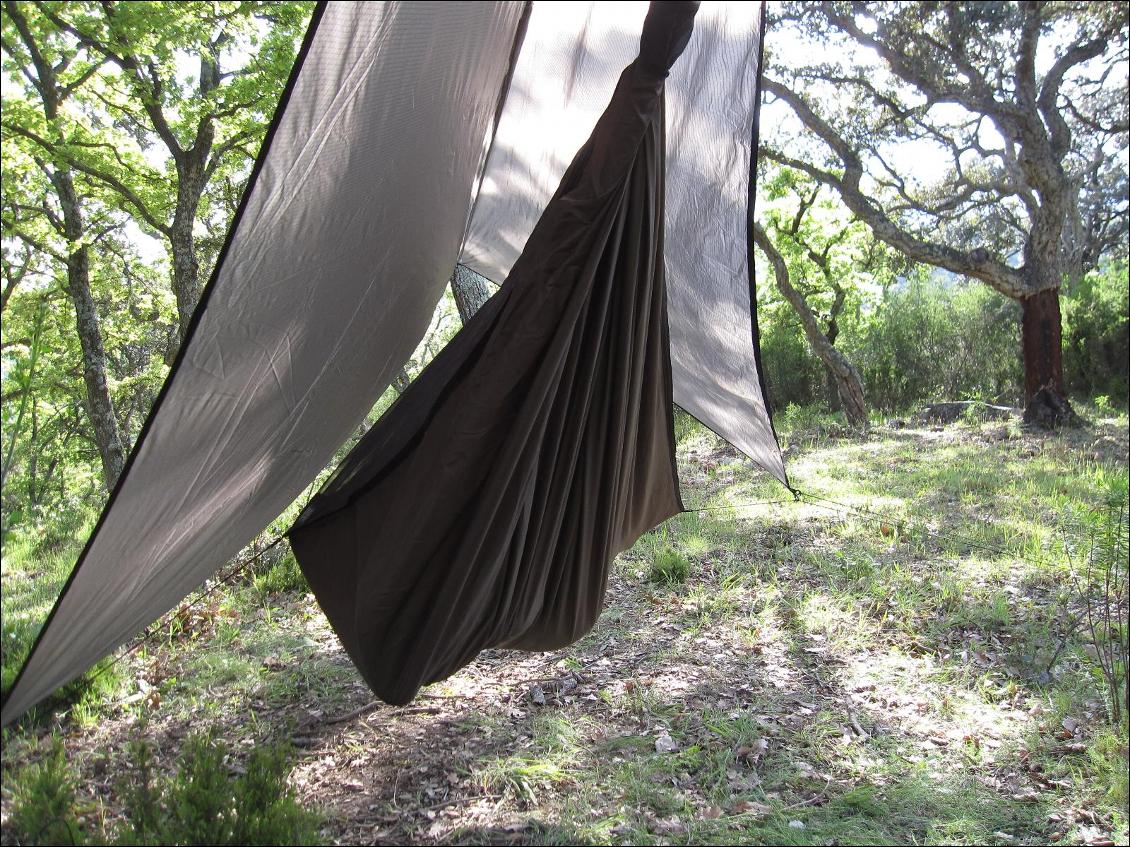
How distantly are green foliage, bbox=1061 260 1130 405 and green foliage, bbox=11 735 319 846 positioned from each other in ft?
35.4

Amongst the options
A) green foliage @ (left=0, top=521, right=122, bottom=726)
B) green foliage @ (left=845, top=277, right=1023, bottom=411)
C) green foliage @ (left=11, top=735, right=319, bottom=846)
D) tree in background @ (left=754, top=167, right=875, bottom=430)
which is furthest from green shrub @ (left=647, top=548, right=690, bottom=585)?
green foliage @ (left=845, top=277, right=1023, bottom=411)

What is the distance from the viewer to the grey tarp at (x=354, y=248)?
1.43 metres

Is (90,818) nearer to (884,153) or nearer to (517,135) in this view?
(517,135)

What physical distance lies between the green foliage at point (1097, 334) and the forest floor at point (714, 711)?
305 inches

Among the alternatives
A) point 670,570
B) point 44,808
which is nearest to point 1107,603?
point 670,570

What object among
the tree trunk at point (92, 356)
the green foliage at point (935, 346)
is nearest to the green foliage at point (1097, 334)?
the green foliage at point (935, 346)

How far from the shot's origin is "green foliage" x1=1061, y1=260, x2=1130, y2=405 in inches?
385

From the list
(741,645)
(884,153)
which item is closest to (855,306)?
(884,153)

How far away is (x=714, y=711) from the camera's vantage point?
7.48 ft

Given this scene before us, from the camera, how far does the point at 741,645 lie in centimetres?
275

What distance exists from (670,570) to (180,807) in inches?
86.8

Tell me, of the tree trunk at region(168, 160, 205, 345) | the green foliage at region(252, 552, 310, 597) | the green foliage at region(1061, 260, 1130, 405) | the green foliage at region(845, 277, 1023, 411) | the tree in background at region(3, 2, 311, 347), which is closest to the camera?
the green foliage at region(252, 552, 310, 597)

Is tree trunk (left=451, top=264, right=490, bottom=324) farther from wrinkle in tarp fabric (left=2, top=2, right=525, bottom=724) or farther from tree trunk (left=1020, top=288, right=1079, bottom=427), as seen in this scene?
tree trunk (left=1020, top=288, right=1079, bottom=427)

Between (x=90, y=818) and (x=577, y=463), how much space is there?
4.18 ft
